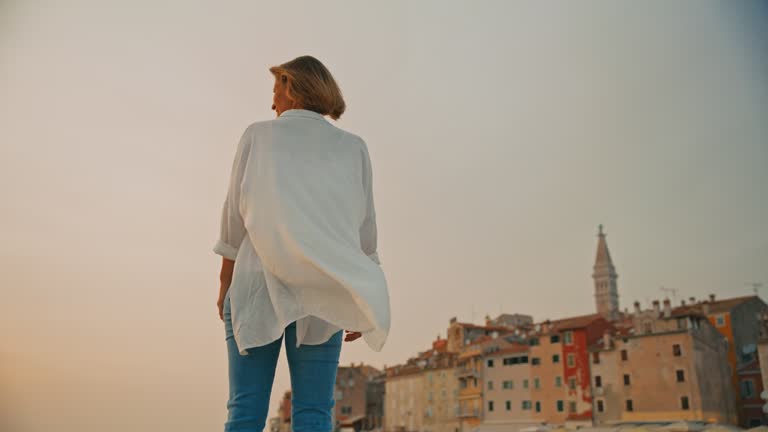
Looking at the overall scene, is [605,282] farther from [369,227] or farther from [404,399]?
[369,227]

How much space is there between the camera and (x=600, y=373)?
2850 centimetres

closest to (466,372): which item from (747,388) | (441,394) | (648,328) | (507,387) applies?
(507,387)

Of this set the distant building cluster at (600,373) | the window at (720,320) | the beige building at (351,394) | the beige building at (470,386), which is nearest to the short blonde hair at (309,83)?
the distant building cluster at (600,373)

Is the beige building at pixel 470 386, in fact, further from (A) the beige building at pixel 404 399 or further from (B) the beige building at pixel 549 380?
(A) the beige building at pixel 404 399

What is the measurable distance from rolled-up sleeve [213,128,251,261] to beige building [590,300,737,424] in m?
28.0

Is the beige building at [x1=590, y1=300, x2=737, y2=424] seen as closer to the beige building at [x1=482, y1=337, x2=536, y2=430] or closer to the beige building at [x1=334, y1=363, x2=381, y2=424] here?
the beige building at [x1=482, y1=337, x2=536, y2=430]

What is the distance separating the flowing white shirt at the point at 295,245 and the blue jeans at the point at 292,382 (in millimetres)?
34

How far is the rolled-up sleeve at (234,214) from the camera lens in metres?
1.31

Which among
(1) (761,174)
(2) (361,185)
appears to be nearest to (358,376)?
(1) (761,174)

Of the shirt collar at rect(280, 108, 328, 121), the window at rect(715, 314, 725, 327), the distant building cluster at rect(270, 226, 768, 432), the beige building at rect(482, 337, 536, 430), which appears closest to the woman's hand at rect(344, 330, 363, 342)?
the shirt collar at rect(280, 108, 328, 121)

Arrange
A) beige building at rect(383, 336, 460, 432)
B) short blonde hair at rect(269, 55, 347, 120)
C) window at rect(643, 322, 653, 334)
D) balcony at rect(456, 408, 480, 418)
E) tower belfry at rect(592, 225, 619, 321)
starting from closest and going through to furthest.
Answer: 1. short blonde hair at rect(269, 55, 347, 120)
2. window at rect(643, 322, 653, 334)
3. balcony at rect(456, 408, 480, 418)
4. beige building at rect(383, 336, 460, 432)
5. tower belfry at rect(592, 225, 619, 321)

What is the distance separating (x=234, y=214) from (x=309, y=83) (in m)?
0.34

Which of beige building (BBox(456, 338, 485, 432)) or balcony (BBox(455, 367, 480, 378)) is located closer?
beige building (BBox(456, 338, 485, 432))

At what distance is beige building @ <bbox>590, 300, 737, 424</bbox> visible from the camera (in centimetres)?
2556
